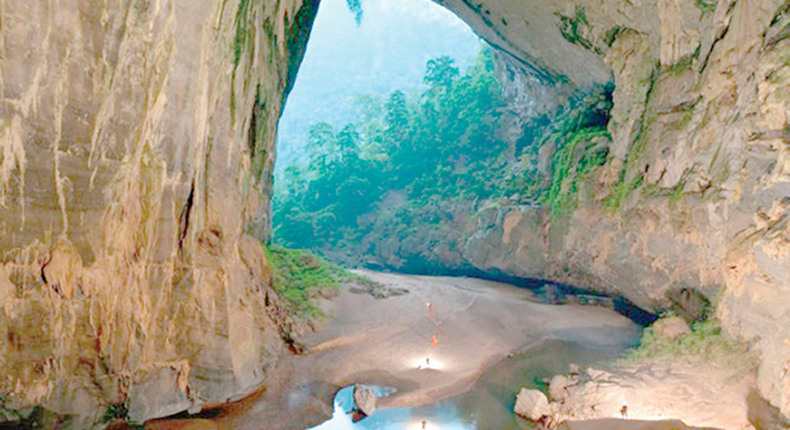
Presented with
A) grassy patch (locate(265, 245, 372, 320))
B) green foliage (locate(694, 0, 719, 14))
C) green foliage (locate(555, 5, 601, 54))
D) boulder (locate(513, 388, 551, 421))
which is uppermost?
green foliage (locate(555, 5, 601, 54))

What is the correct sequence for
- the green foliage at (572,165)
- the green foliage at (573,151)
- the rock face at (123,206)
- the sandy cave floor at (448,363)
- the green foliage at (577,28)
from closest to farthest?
the rock face at (123,206), the sandy cave floor at (448,363), the green foliage at (577,28), the green foliage at (572,165), the green foliage at (573,151)

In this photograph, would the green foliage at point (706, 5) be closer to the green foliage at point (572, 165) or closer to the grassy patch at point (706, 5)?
the grassy patch at point (706, 5)

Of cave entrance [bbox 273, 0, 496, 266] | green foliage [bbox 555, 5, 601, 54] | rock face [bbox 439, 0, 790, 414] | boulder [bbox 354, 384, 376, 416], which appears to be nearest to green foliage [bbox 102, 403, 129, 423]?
boulder [bbox 354, 384, 376, 416]

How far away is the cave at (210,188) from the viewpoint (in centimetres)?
667

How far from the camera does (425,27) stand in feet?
366

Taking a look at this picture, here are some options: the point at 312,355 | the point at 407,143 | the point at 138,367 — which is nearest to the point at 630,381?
the point at 312,355

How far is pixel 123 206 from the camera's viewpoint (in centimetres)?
769

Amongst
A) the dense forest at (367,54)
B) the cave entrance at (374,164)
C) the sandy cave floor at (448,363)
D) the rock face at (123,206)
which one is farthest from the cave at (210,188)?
the dense forest at (367,54)

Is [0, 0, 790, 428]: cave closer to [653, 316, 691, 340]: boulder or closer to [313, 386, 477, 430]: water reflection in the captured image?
[653, 316, 691, 340]: boulder

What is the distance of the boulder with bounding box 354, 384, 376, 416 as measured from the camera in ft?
30.0

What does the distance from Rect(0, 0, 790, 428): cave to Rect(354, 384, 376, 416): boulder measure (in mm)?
1182

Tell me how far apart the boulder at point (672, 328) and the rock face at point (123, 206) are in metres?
9.75

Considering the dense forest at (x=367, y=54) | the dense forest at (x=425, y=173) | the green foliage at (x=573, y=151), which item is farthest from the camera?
the dense forest at (x=367, y=54)

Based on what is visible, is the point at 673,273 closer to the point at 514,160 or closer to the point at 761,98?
the point at 761,98
